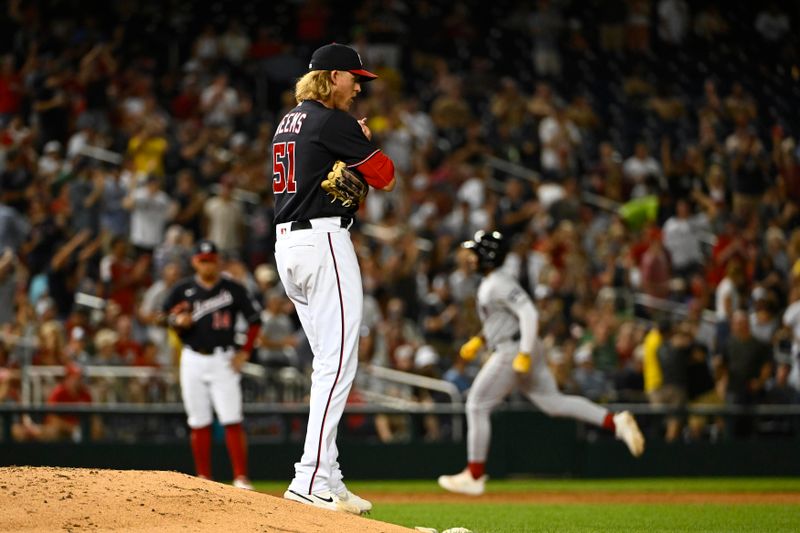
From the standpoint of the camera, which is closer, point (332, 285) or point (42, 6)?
point (332, 285)

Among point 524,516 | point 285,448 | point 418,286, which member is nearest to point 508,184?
point 418,286

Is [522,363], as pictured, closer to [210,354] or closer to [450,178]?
[210,354]

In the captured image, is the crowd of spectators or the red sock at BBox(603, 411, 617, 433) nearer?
the red sock at BBox(603, 411, 617, 433)

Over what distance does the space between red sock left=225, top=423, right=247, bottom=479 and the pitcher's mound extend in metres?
4.39

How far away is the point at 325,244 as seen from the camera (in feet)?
22.6

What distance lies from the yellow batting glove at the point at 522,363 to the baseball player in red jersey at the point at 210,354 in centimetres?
216

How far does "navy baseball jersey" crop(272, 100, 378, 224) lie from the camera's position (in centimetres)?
685

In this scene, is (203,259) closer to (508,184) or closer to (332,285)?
(332,285)

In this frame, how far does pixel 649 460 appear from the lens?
1427cm

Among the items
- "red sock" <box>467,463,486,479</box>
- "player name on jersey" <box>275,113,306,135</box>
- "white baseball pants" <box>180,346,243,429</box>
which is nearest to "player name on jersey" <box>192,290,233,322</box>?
"white baseball pants" <box>180,346,243,429</box>

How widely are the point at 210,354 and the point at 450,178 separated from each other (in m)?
7.91

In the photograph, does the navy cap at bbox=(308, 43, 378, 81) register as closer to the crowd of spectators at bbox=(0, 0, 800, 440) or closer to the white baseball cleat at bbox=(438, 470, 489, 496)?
the white baseball cleat at bbox=(438, 470, 489, 496)

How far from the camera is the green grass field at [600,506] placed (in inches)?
337

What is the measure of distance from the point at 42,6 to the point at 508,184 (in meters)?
7.24
